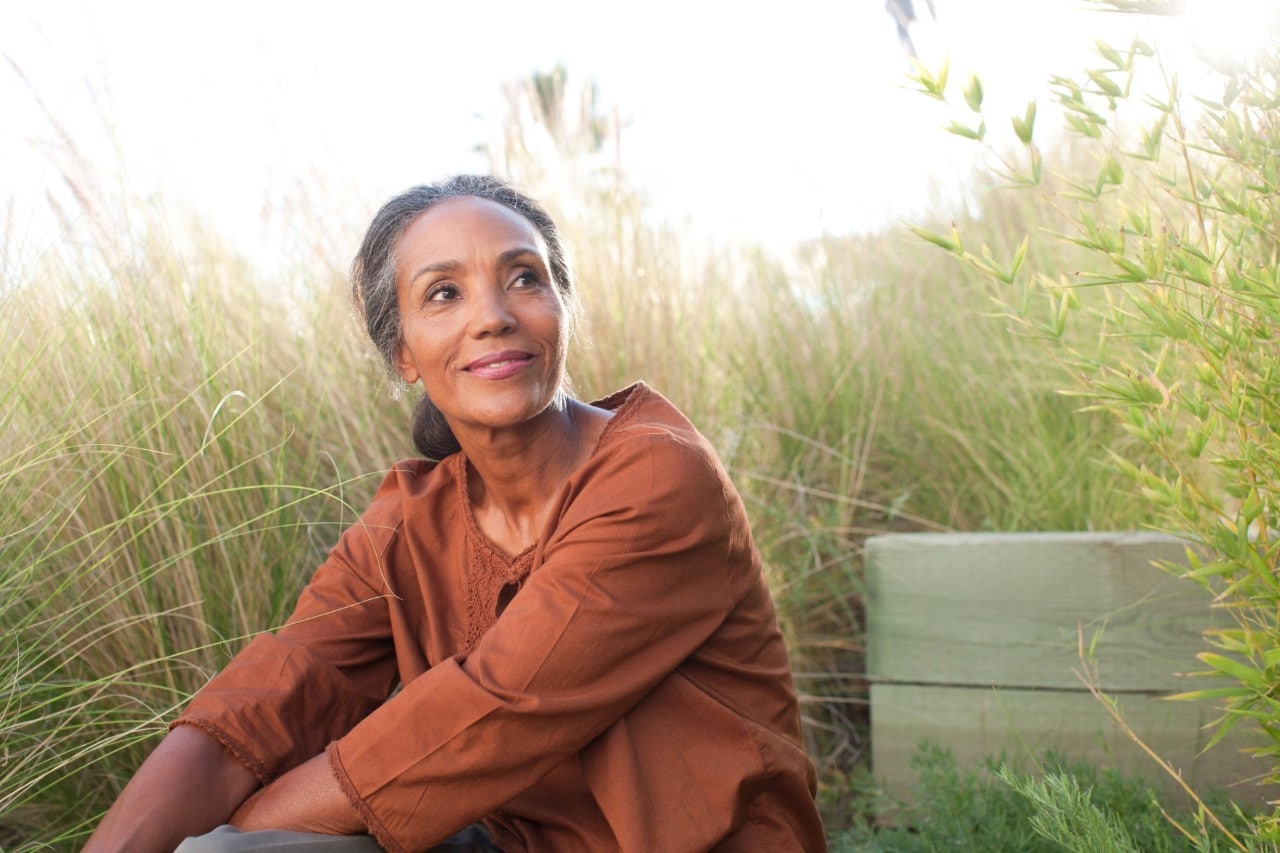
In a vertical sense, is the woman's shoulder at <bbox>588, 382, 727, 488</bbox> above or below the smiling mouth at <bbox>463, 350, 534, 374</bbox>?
below

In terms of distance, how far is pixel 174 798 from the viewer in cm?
184

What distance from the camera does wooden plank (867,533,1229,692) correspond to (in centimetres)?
285

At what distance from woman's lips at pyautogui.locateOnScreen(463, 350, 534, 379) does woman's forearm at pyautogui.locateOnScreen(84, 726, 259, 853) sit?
0.72 m

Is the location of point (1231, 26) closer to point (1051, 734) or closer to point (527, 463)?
point (527, 463)

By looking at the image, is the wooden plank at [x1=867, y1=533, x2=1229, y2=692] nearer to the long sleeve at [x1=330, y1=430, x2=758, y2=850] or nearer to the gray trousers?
the long sleeve at [x1=330, y1=430, x2=758, y2=850]

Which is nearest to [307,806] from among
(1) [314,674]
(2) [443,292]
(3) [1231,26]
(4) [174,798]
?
(4) [174,798]

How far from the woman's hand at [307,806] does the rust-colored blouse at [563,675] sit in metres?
0.03

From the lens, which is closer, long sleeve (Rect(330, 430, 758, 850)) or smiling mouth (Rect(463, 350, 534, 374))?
long sleeve (Rect(330, 430, 758, 850))

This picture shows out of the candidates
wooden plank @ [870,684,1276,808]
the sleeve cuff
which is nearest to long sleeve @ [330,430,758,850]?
the sleeve cuff

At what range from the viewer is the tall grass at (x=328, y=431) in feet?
7.45

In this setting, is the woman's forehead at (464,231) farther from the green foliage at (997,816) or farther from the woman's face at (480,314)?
the green foliage at (997,816)

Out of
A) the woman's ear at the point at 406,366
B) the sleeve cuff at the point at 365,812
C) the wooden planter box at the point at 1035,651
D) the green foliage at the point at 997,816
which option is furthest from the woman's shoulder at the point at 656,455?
the wooden planter box at the point at 1035,651

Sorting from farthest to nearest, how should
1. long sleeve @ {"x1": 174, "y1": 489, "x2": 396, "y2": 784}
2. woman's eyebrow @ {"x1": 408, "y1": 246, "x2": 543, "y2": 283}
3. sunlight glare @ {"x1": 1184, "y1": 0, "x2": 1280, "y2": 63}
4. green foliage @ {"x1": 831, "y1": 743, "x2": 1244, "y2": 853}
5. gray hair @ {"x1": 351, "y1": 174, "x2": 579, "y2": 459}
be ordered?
green foliage @ {"x1": 831, "y1": 743, "x2": 1244, "y2": 853} < gray hair @ {"x1": 351, "y1": 174, "x2": 579, "y2": 459} < woman's eyebrow @ {"x1": 408, "y1": 246, "x2": 543, "y2": 283} < long sleeve @ {"x1": 174, "y1": 489, "x2": 396, "y2": 784} < sunlight glare @ {"x1": 1184, "y1": 0, "x2": 1280, "y2": 63}

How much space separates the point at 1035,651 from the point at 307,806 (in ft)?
6.13
